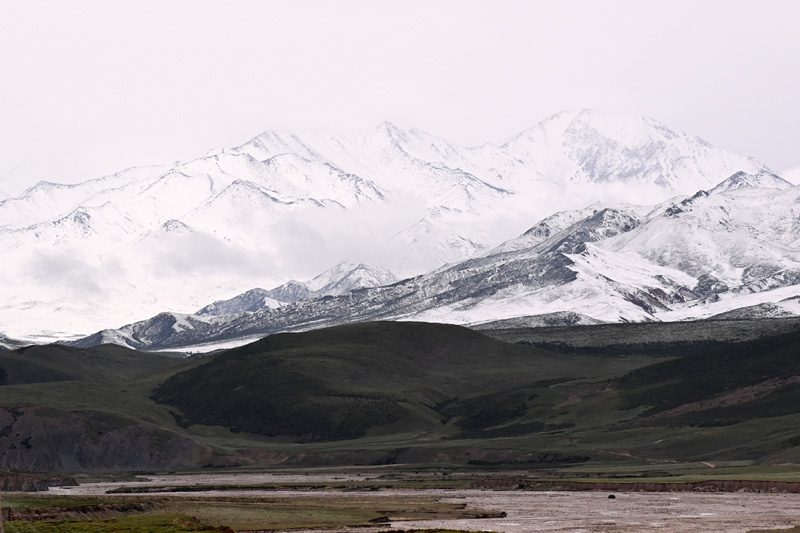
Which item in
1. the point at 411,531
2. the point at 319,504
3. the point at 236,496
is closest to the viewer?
the point at 411,531

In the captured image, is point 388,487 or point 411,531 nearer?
point 411,531

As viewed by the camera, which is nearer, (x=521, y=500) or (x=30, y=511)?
(x=30, y=511)

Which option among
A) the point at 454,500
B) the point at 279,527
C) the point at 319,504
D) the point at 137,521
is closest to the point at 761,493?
the point at 454,500

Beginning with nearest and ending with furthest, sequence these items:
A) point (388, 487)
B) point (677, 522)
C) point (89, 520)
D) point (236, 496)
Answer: point (89, 520)
point (677, 522)
point (236, 496)
point (388, 487)

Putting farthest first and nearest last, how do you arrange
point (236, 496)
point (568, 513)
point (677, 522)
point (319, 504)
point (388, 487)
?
point (388, 487) < point (236, 496) < point (319, 504) < point (568, 513) < point (677, 522)

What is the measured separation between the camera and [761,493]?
159 m

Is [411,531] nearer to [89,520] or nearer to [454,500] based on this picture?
[89,520]

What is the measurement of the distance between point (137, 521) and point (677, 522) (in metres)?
48.3

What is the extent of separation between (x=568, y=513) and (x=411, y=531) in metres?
35.2

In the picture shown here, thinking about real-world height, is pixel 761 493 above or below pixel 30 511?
below

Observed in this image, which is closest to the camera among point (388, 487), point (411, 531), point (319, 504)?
point (411, 531)

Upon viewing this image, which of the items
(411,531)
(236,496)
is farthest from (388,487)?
(411,531)

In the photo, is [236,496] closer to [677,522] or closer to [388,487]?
[388,487]

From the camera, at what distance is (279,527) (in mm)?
123438
